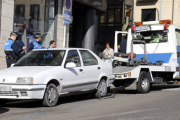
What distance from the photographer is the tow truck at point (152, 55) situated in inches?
521

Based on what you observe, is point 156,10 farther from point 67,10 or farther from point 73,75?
point 73,75

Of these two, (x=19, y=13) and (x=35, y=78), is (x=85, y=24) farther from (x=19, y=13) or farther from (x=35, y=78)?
(x=35, y=78)

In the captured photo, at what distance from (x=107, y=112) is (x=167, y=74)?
22.4 ft

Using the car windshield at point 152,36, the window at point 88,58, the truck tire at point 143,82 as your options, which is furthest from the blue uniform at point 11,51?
the car windshield at point 152,36

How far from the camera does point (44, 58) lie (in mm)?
10469

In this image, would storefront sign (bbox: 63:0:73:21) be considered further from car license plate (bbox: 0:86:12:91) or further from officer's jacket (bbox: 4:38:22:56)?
car license plate (bbox: 0:86:12:91)

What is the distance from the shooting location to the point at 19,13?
16.0m

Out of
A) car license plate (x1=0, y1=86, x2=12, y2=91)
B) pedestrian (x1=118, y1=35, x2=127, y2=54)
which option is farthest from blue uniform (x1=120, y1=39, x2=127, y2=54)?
car license plate (x1=0, y1=86, x2=12, y2=91)

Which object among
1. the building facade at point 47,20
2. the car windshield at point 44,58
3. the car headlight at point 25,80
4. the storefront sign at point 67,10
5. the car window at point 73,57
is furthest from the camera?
the storefront sign at point 67,10

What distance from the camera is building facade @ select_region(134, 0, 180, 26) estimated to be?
35.2 metres

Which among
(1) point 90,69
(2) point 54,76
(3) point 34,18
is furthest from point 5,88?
(3) point 34,18

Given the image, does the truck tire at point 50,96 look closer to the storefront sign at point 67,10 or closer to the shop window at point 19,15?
the shop window at point 19,15

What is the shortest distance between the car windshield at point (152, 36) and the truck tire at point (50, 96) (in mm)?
6434

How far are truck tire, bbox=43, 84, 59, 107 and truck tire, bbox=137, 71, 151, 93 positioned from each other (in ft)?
13.3
